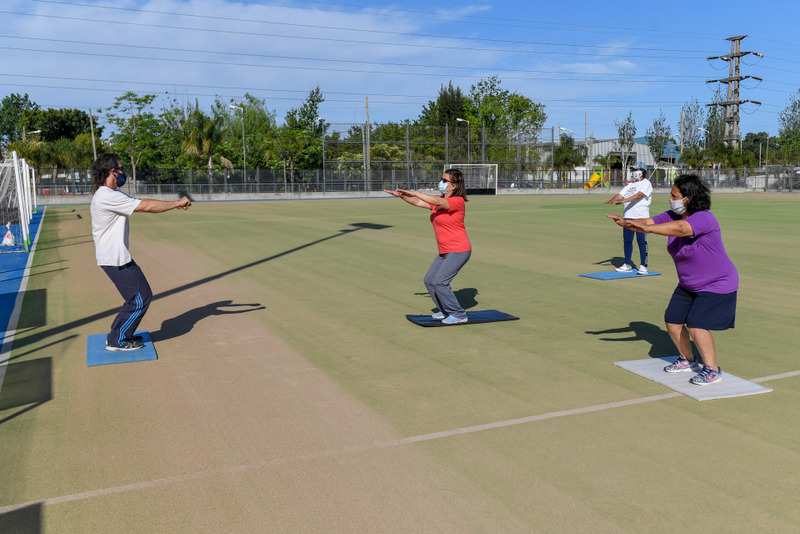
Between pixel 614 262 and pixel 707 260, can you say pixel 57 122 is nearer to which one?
pixel 614 262

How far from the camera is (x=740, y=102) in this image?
301ft

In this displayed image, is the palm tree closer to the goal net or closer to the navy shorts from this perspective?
the goal net

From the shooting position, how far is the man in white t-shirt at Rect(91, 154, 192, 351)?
6.71m

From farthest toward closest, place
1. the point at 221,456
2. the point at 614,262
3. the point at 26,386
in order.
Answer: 1. the point at 614,262
2. the point at 26,386
3. the point at 221,456

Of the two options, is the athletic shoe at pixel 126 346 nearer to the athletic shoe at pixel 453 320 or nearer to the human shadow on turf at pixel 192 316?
the human shadow on turf at pixel 192 316

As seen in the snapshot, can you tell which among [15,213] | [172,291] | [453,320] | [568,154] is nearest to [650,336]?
[453,320]

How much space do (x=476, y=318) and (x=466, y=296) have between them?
1847mm

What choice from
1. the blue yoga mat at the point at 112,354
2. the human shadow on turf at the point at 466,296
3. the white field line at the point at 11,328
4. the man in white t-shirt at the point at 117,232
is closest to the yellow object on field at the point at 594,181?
the human shadow on turf at the point at 466,296

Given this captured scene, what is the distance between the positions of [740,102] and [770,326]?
94698 millimetres

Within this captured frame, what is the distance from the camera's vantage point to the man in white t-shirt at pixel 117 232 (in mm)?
6707

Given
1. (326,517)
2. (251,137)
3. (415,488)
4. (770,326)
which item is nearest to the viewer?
(326,517)

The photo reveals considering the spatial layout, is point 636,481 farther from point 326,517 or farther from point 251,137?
point 251,137

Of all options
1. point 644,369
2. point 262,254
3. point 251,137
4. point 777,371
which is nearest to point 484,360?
point 644,369

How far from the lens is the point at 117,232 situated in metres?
6.91
